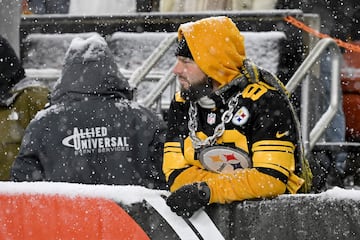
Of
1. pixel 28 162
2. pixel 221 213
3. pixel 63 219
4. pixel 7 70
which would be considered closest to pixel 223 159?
pixel 221 213

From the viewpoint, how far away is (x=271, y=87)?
16.1 ft

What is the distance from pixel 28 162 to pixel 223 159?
1703 millimetres

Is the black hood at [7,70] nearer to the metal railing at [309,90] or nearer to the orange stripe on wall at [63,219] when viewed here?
A: the metal railing at [309,90]

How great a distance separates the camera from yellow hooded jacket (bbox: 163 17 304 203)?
446 centimetres

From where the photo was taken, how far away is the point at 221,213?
4273 millimetres

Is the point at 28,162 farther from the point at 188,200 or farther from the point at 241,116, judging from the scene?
the point at 188,200

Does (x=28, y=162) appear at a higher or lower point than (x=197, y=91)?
lower

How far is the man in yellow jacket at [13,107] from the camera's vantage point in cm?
709

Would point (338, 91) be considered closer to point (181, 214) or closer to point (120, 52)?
point (120, 52)

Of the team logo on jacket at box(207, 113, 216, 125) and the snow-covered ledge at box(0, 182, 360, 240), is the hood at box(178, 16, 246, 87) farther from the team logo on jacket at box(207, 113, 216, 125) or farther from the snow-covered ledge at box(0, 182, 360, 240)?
the snow-covered ledge at box(0, 182, 360, 240)

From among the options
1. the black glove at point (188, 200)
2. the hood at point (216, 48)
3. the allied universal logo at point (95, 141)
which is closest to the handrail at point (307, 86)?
the allied universal logo at point (95, 141)

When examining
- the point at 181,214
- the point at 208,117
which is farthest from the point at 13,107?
the point at 181,214

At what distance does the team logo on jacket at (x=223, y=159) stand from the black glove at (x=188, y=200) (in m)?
0.56

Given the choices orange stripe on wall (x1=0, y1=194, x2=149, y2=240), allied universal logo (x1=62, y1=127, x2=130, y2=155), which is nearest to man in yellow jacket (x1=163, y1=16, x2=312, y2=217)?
orange stripe on wall (x1=0, y1=194, x2=149, y2=240)
